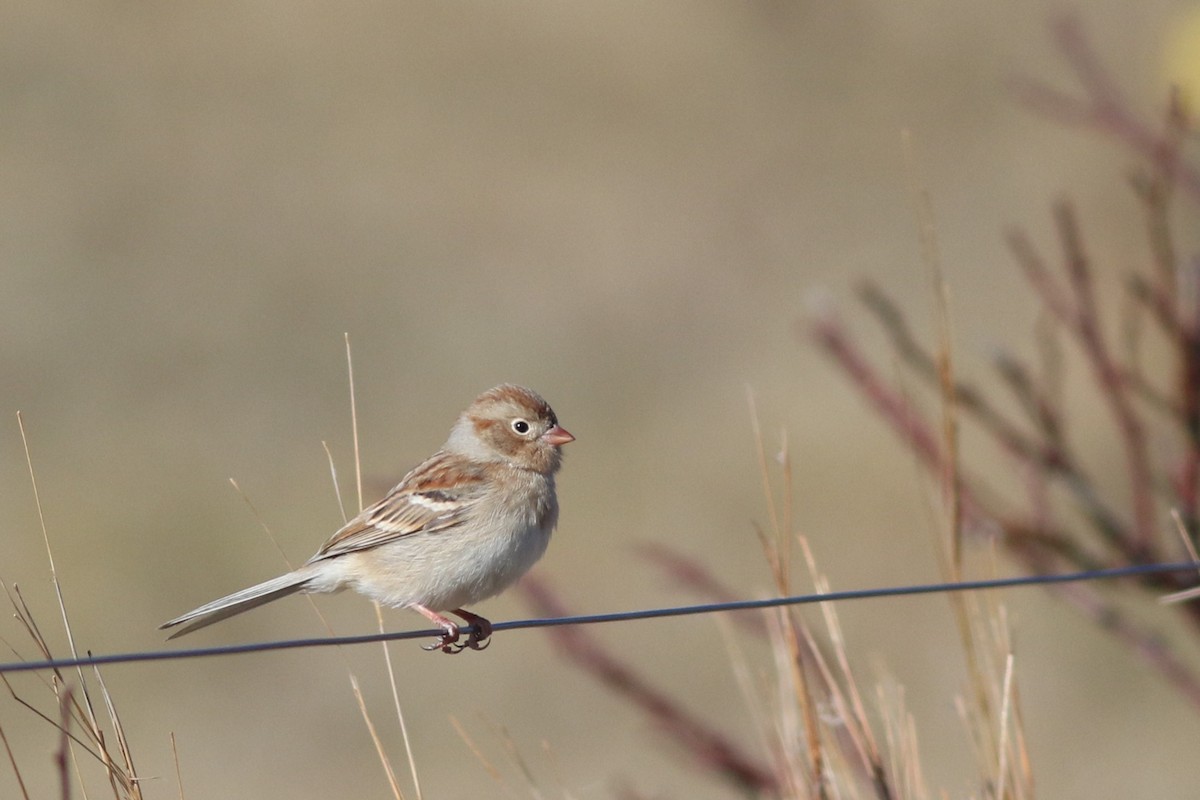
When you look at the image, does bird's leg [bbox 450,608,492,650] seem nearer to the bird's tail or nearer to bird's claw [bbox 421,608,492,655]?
bird's claw [bbox 421,608,492,655]

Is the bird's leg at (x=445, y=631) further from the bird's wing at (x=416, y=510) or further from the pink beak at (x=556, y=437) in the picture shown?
the pink beak at (x=556, y=437)

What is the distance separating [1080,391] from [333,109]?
28.5 feet

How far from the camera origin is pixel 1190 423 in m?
3.94

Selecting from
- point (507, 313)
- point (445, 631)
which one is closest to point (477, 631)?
point (445, 631)

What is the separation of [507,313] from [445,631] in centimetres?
1089

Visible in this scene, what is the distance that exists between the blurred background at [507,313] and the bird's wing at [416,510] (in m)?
3.31

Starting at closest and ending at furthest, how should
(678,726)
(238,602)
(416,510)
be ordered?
1. (238,602)
2. (678,726)
3. (416,510)

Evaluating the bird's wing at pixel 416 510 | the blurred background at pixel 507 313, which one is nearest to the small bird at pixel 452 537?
the bird's wing at pixel 416 510

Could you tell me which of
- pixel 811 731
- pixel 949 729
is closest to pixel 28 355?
pixel 949 729

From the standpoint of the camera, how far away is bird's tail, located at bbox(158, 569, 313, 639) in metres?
3.68

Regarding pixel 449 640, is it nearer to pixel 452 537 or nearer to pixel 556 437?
pixel 452 537

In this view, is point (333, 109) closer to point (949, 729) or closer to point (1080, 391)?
point (1080, 391)

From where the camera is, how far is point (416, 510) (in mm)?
4402

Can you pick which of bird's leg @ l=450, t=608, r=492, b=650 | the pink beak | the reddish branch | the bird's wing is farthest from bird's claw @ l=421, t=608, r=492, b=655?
the pink beak
